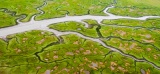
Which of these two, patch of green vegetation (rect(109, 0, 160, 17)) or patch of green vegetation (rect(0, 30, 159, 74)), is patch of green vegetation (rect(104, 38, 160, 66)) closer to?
patch of green vegetation (rect(0, 30, 159, 74))

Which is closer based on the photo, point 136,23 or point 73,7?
point 136,23


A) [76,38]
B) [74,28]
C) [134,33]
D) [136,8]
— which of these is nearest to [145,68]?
[76,38]

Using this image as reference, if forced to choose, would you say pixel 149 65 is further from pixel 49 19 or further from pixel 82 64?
pixel 49 19

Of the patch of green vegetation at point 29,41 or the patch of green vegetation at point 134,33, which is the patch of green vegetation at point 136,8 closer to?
the patch of green vegetation at point 134,33

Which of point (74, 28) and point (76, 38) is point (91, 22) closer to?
point (74, 28)

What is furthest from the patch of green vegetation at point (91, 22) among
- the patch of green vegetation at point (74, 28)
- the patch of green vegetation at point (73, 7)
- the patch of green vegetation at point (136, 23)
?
the patch of green vegetation at point (73, 7)
